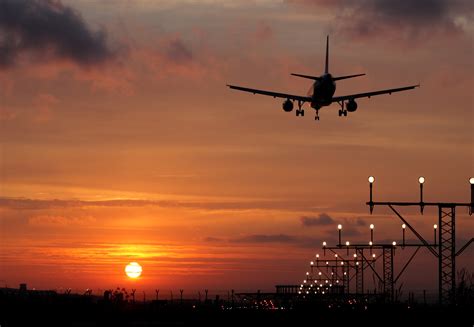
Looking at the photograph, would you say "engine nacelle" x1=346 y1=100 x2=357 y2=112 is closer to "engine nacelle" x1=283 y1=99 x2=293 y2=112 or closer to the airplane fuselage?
the airplane fuselage

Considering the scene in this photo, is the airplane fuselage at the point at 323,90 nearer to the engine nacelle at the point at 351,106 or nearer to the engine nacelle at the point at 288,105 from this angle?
the engine nacelle at the point at 351,106

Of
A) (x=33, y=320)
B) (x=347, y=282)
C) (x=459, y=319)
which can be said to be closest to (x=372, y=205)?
(x=459, y=319)

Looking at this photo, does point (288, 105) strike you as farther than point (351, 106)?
Yes

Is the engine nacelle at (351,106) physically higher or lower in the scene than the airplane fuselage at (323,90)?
lower

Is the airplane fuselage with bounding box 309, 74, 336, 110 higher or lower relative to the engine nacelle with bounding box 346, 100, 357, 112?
higher

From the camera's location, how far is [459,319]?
2504 inches

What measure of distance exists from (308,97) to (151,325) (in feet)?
168

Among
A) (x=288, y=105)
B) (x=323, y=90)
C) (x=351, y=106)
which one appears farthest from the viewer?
(x=288, y=105)

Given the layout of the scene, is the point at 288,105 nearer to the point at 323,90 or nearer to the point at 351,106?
the point at 323,90

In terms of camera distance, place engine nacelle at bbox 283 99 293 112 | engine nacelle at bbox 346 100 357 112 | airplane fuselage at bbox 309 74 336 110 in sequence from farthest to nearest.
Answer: engine nacelle at bbox 283 99 293 112, airplane fuselage at bbox 309 74 336 110, engine nacelle at bbox 346 100 357 112

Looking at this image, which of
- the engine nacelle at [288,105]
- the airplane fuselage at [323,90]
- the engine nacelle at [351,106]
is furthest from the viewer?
the engine nacelle at [288,105]

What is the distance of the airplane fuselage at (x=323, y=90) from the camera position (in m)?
102

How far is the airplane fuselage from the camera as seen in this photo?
10156cm

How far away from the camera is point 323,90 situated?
10144 centimetres
